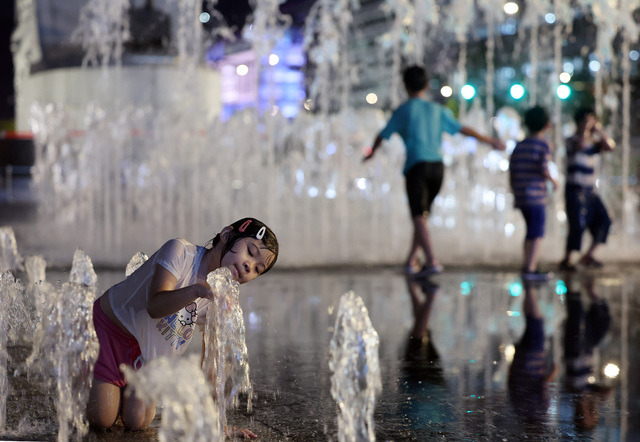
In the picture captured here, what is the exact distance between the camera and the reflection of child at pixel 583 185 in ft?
24.8

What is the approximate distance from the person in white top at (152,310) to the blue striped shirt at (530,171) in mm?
4598

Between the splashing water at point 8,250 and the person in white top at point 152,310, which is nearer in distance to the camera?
the person in white top at point 152,310

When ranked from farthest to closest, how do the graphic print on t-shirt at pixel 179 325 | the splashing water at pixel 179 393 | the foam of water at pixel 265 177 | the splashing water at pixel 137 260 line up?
the foam of water at pixel 265 177 < the splashing water at pixel 137 260 < the graphic print on t-shirt at pixel 179 325 < the splashing water at pixel 179 393

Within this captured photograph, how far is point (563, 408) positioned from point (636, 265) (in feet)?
17.9

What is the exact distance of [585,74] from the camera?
39719 millimetres

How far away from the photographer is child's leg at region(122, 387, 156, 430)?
2.64 meters

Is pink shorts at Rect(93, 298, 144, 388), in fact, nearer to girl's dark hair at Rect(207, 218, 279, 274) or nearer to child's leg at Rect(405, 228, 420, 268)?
girl's dark hair at Rect(207, 218, 279, 274)

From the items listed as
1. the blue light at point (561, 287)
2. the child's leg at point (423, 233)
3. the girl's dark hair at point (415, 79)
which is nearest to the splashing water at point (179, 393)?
the blue light at point (561, 287)

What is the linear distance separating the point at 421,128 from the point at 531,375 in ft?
11.7

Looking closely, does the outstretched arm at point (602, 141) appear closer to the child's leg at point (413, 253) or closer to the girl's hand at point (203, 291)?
the child's leg at point (413, 253)

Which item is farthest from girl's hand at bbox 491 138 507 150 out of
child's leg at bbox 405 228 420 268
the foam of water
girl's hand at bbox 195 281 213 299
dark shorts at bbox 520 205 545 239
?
girl's hand at bbox 195 281 213 299

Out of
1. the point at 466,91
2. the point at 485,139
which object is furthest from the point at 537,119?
the point at 466,91

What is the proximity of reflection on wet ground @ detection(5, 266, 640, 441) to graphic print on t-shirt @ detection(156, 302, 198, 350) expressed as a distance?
0.93 ft

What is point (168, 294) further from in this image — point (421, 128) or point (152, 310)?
point (421, 128)
